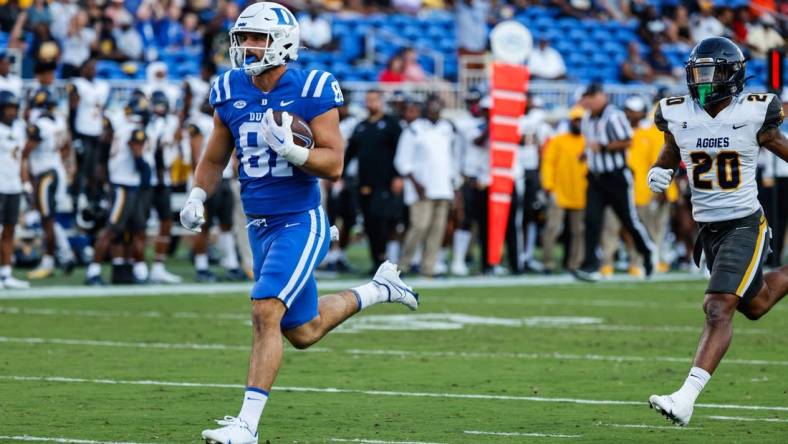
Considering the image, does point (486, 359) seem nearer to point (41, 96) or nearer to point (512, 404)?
point (512, 404)

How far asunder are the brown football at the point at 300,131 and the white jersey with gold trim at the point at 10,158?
8.73m

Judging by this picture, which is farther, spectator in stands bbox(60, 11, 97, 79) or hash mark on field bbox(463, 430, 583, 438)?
spectator in stands bbox(60, 11, 97, 79)

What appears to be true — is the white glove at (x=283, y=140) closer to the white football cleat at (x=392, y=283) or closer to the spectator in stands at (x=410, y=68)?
the white football cleat at (x=392, y=283)

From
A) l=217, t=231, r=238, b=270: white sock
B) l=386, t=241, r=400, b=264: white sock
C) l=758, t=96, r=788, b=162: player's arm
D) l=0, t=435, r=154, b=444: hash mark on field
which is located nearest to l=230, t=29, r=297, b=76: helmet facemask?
l=0, t=435, r=154, b=444: hash mark on field

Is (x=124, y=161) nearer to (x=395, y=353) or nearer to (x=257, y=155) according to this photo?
(x=395, y=353)

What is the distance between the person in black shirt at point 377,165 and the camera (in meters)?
17.7

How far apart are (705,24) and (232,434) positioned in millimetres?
24621

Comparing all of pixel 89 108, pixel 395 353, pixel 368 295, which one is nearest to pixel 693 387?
pixel 368 295

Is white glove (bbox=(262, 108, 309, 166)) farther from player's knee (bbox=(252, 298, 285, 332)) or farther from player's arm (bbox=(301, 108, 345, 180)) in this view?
player's knee (bbox=(252, 298, 285, 332))

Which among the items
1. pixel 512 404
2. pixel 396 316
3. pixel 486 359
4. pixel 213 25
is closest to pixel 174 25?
pixel 213 25

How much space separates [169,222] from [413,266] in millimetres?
3485

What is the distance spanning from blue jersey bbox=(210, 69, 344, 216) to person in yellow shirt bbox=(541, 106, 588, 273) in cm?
1151

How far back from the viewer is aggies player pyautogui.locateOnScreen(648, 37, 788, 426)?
25.2 ft

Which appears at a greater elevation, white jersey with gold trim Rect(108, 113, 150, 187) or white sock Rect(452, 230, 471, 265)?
white jersey with gold trim Rect(108, 113, 150, 187)
